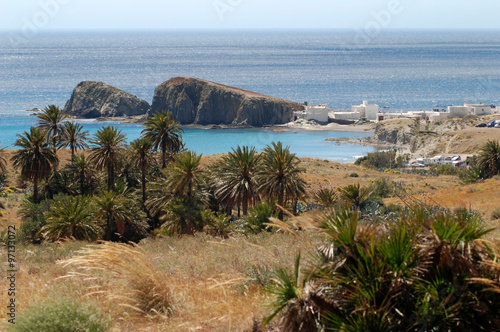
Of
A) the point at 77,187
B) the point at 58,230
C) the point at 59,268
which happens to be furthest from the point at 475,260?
the point at 77,187

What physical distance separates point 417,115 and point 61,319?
103m

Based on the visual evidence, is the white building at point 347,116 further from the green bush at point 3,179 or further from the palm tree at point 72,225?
the palm tree at point 72,225

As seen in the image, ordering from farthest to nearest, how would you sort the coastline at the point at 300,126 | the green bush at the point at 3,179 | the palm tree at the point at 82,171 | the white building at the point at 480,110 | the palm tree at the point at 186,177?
1. the coastline at the point at 300,126
2. the white building at the point at 480,110
3. the green bush at the point at 3,179
4. the palm tree at the point at 82,171
5. the palm tree at the point at 186,177

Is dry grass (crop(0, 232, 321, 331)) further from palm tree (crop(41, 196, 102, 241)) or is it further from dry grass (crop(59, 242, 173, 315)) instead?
palm tree (crop(41, 196, 102, 241))

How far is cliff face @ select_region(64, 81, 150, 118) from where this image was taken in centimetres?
12462

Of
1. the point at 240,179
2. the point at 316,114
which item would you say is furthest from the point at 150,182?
the point at 316,114

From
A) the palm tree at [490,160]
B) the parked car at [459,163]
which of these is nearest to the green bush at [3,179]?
the palm tree at [490,160]

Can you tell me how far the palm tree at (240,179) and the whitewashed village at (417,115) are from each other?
42.2m

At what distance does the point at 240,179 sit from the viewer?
90.3 ft

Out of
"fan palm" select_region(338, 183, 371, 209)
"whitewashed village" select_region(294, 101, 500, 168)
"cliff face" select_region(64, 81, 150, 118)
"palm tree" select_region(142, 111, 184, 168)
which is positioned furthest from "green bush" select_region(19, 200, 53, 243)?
"cliff face" select_region(64, 81, 150, 118)

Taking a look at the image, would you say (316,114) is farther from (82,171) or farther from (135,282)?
(135,282)

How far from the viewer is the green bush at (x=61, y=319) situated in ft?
19.5

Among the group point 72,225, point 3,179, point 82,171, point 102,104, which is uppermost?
point 102,104

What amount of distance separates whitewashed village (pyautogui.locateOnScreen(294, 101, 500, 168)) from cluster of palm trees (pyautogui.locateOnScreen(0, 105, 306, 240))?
39897mm
